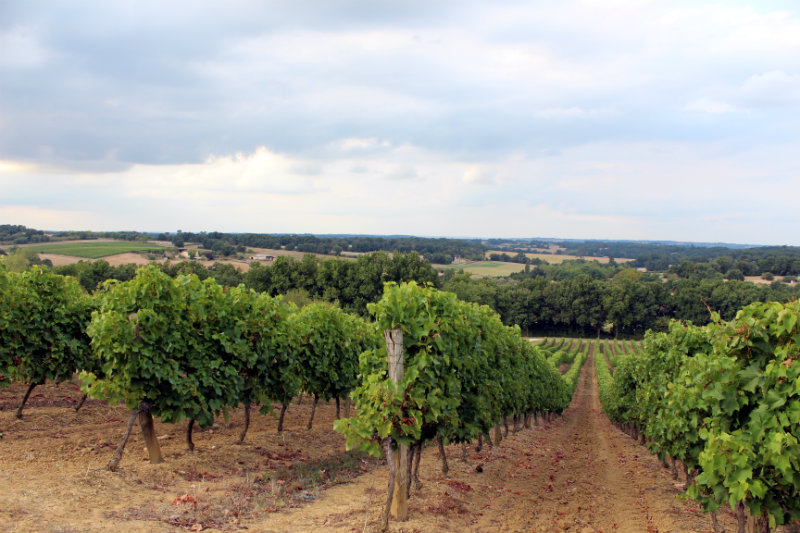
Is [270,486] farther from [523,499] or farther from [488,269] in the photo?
[488,269]

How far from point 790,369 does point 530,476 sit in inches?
357

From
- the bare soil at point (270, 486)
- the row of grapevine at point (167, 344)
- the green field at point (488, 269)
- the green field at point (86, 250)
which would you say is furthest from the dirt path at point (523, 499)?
the green field at point (488, 269)

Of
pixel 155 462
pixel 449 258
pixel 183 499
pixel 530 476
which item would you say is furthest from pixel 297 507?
pixel 449 258

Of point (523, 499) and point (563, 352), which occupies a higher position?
point (523, 499)

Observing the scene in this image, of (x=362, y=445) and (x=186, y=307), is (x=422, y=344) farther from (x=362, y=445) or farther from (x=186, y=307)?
(x=186, y=307)

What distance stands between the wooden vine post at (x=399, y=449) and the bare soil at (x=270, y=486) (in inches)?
10.9

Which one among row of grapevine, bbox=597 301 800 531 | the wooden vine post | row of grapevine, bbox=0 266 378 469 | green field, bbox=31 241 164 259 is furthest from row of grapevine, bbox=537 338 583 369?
green field, bbox=31 241 164 259

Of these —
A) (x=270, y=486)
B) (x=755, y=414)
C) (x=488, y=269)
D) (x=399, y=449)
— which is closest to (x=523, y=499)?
(x=399, y=449)

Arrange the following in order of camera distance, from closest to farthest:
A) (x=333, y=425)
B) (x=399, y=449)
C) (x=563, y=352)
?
(x=399, y=449), (x=333, y=425), (x=563, y=352)

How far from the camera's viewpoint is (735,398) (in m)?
6.38

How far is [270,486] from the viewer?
31.0 feet

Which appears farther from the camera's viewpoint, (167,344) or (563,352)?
(563,352)

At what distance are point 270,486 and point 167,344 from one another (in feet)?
11.3

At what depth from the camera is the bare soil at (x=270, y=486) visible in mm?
7516
